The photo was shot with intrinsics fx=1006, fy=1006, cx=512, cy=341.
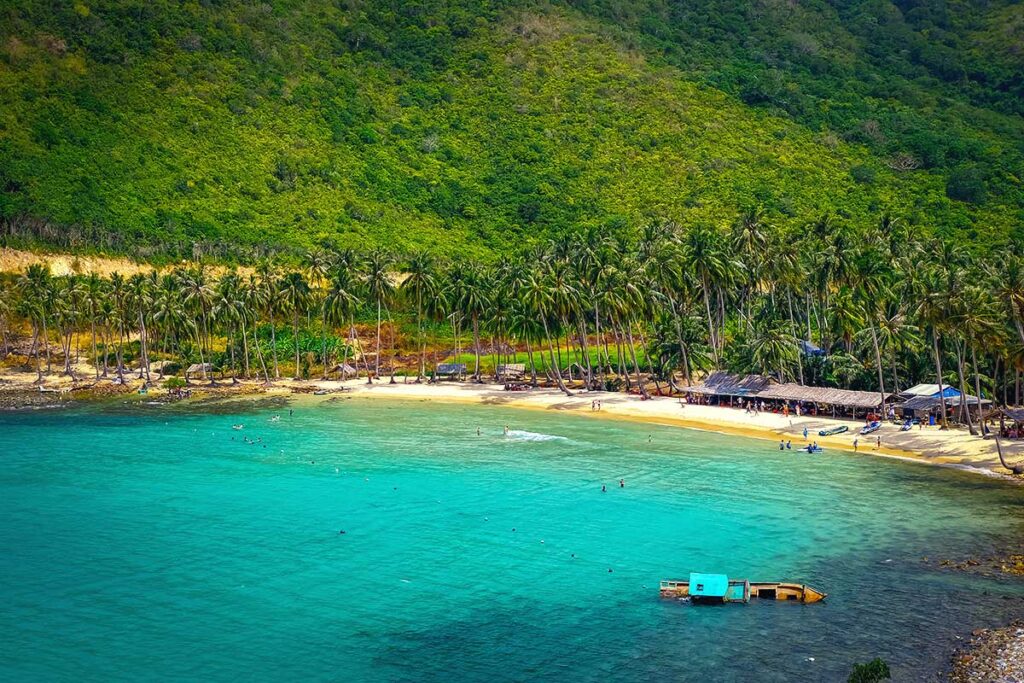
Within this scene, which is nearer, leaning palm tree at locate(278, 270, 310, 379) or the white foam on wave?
the white foam on wave

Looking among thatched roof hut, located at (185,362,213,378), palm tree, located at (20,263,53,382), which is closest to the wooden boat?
thatched roof hut, located at (185,362,213,378)

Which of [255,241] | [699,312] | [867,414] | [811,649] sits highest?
[255,241]

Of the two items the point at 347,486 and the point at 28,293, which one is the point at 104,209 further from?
the point at 347,486

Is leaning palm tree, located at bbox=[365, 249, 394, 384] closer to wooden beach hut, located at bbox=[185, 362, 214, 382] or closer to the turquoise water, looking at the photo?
wooden beach hut, located at bbox=[185, 362, 214, 382]

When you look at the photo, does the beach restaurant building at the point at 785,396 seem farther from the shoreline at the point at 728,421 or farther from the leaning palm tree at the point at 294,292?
the leaning palm tree at the point at 294,292

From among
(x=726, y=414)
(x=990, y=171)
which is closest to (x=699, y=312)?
(x=726, y=414)

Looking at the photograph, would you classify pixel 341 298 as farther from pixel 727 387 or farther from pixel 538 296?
pixel 727 387

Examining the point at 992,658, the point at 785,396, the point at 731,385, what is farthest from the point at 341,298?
the point at 992,658

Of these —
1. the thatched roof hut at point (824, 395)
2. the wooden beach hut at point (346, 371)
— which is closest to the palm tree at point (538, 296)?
the thatched roof hut at point (824, 395)

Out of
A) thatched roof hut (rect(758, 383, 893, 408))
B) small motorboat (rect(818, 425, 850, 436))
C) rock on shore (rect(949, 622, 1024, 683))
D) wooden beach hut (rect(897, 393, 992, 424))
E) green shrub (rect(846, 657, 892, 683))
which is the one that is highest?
thatched roof hut (rect(758, 383, 893, 408))
